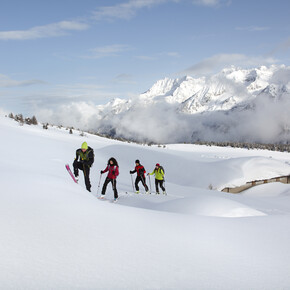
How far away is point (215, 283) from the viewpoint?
3502mm

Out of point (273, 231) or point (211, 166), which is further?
point (211, 166)

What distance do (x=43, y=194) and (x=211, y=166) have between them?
30570 mm

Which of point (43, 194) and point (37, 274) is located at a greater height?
point (43, 194)

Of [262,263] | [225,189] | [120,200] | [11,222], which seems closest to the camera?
[262,263]

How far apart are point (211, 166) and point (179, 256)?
31.8 m

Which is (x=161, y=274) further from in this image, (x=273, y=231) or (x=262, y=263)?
(x=273, y=231)

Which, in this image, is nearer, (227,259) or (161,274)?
(161,274)

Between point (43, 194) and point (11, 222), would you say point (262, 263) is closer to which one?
point (11, 222)

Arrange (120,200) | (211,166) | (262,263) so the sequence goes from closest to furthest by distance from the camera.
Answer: (262,263), (120,200), (211,166)

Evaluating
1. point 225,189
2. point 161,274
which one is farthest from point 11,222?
point 225,189

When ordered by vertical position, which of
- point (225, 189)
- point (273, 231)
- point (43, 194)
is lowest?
point (225, 189)

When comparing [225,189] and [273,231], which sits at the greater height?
[273,231]

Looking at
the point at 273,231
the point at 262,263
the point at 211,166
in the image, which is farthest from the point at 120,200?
the point at 211,166

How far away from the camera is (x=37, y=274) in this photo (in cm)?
338
